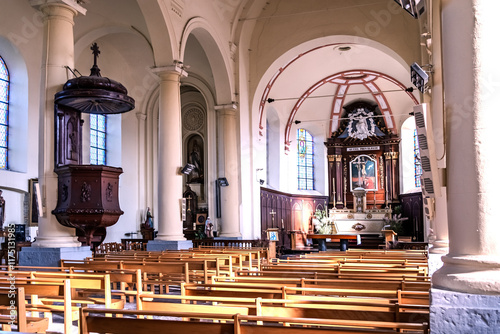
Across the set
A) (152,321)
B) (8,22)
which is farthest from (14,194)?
(152,321)

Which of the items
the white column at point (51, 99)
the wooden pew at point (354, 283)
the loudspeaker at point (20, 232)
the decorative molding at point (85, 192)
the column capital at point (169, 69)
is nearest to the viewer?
the wooden pew at point (354, 283)

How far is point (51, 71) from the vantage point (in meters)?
8.98

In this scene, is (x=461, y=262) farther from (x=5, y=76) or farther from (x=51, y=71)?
(x=5, y=76)

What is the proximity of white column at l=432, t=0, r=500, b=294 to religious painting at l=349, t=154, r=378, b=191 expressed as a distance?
2188 centimetres

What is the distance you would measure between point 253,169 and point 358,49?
642 cm

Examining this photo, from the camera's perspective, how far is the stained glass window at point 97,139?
17.4 metres

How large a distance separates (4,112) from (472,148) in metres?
13.4

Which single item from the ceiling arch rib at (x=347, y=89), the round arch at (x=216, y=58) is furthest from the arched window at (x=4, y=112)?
the ceiling arch rib at (x=347, y=89)

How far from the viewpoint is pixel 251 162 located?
58.4 ft

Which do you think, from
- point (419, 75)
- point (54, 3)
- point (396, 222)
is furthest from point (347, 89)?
point (54, 3)

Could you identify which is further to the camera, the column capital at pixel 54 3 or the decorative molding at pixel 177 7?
the decorative molding at pixel 177 7

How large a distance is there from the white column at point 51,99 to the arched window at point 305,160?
16.7m

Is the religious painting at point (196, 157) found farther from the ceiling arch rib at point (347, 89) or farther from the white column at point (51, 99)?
the white column at point (51, 99)

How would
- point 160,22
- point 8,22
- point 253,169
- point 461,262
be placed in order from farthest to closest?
1. point 253,169
2. point 8,22
3. point 160,22
4. point 461,262
